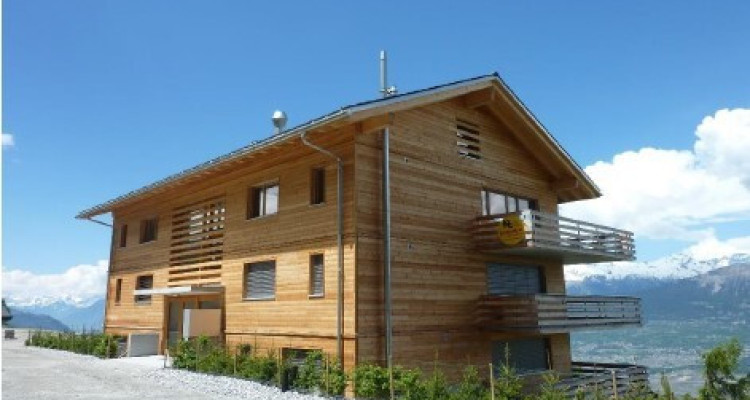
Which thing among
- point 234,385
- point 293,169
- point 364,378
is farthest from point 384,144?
point 234,385

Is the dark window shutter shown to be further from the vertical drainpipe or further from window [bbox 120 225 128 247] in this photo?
window [bbox 120 225 128 247]

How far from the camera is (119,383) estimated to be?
1702 centimetres

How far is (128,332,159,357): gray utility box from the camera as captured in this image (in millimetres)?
25016

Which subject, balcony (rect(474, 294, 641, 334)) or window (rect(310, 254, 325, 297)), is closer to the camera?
window (rect(310, 254, 325, 297))

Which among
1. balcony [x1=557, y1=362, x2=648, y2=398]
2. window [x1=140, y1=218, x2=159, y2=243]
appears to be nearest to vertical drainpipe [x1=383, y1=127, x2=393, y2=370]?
balcony [x1=557, y1=362, x2=648, y2=398]

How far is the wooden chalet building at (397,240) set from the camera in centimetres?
1711

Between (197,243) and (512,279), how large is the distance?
12615 mm

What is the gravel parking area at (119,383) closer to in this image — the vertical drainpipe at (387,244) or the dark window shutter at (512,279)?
the vertical drainpipe at (387,244)

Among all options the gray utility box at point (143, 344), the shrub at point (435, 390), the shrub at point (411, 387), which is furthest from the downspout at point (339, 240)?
the gray utility box at point (143, 344)

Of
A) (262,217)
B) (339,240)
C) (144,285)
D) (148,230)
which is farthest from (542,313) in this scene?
(148,230)

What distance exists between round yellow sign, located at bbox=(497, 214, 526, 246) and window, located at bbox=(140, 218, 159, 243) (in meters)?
17.3

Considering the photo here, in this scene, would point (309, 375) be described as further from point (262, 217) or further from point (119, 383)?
point (262, 217)

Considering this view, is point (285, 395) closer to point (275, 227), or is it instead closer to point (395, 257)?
point (395, 257)

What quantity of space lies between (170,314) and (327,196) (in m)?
11.7
